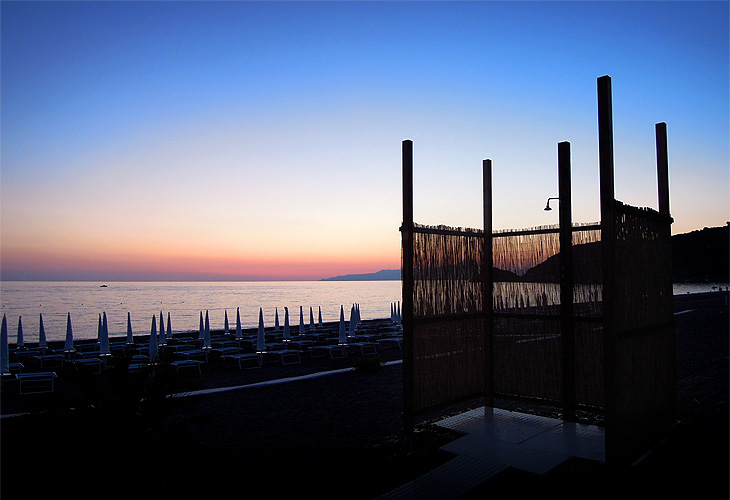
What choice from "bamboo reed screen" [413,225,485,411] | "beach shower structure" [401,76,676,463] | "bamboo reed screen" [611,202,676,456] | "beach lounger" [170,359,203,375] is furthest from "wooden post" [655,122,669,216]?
"beach lounger" [170,359,203,375]

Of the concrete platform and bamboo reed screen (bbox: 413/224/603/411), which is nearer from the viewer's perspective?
the concrete platform

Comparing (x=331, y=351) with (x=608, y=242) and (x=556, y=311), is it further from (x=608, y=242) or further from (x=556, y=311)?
(x=608, y=242)

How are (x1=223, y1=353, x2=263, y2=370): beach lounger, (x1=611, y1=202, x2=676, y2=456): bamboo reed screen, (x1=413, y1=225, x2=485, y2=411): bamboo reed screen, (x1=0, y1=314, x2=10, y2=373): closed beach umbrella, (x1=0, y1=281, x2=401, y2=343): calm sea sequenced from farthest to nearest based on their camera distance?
(x1=0, y1=281, x2=401, y2=343): calm sea
(x1=223, y1=353, x2=263, y2=370): beach lounger
(x1=0, y1=314, x2=10, y2=373): closed beach umbrella
(x1=413, y1=225, x2=485, y2=411): bamboo reed screen
(x1=611, y1=202, x2=676, y2=456): bamboo reed screen

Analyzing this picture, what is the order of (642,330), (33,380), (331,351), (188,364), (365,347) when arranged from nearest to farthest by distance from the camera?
(642,330) → (33,380) → (188,364) → (331,351) → (365,347)

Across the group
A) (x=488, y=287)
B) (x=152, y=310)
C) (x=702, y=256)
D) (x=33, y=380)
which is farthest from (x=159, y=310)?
(x=702, y=256)

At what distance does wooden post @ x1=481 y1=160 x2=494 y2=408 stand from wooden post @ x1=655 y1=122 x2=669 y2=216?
6.12 ft

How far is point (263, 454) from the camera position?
Answer: 4.51 metres

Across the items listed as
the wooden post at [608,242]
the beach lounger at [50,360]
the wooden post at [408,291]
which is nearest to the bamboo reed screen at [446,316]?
the wooden post at [408,291]

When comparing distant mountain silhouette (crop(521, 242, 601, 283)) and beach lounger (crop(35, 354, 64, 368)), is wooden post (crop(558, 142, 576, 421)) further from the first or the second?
beach lounger (crop(35, 354, 64, 368))

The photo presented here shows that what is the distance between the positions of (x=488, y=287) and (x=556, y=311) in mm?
862

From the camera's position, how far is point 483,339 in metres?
6.02

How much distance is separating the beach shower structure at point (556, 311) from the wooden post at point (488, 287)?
0.5 inches

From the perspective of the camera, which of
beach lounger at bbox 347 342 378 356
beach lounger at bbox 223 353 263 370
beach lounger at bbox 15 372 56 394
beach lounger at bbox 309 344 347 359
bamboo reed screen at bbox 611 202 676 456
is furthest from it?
beach lounger at bbox 347 342 378 356

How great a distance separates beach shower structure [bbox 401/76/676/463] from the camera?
12.8ft
